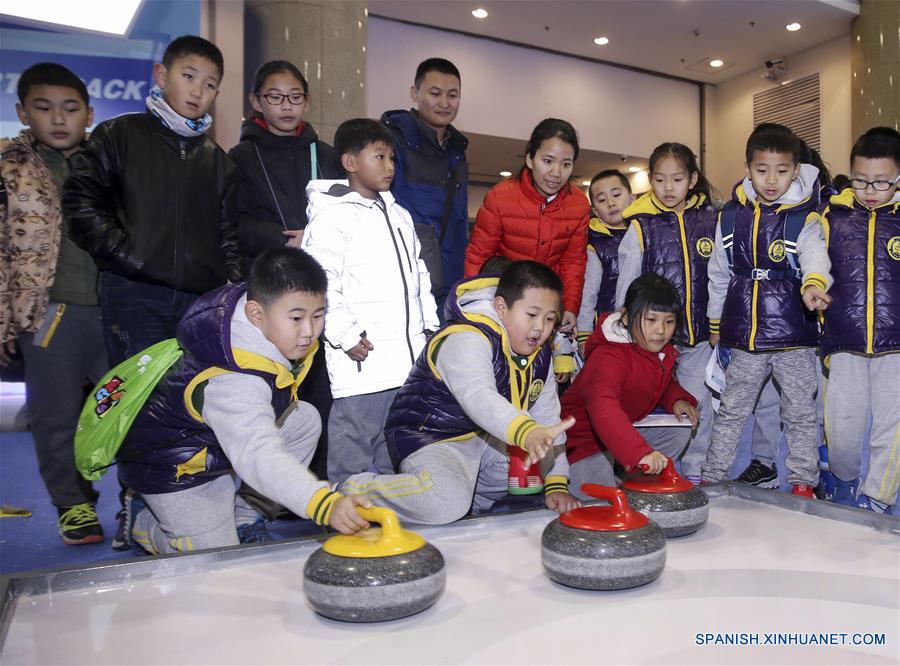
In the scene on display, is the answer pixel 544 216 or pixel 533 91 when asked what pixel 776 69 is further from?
pixel 544 216

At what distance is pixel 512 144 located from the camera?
355 inches

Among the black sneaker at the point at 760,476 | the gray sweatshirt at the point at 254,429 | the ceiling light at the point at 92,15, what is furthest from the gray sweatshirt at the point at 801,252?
the ceiling light at the point at 92,15

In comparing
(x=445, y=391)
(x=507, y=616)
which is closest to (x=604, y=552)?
(x=507, y=616)

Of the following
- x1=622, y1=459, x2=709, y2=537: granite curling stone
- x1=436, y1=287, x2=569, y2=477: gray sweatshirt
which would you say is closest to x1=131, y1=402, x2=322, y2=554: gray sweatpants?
x1=436, y1=287, x2=569, y2=477: gray sweatshirt

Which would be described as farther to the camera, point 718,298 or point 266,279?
point 718,298

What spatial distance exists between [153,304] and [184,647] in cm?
163

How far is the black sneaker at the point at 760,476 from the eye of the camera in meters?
3.15

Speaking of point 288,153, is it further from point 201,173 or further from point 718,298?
point 718,298

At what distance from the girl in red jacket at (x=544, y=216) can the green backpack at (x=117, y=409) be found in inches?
60.2

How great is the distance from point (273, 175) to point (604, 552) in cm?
214

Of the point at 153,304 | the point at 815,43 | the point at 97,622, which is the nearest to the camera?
the point at 97,622

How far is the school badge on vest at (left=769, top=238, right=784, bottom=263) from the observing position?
9.87ft

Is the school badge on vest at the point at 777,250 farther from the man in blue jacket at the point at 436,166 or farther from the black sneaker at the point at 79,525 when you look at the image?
the black sneaker at the point at 79,525

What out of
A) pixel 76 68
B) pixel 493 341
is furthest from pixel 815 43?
pixel 493 341
